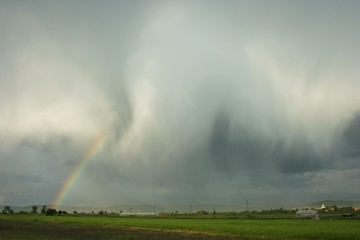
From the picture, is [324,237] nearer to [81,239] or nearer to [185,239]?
[185,239]

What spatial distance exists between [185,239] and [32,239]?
71.3ft

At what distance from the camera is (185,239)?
1991 inches

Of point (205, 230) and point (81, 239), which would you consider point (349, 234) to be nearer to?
point (205, 230)

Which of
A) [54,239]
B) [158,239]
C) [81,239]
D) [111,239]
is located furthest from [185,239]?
[54,239]

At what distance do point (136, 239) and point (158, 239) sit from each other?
3206 millimetres

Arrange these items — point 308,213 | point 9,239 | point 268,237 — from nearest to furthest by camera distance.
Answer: point 9,239 < point 268,237 < point 308,213

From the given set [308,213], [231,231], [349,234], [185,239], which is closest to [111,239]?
[185,239]

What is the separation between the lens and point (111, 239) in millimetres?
51594

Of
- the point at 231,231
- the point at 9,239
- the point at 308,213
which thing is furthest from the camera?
the point at 308,213

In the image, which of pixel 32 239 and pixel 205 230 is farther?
pixel 205 230

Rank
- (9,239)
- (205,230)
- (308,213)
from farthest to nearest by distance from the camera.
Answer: (308,213), (205,230), (9,239)

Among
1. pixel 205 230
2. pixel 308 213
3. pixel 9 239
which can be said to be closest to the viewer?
pixel 9 239

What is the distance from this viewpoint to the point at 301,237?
51406 millimetres

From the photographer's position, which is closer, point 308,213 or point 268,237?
point 268,237
